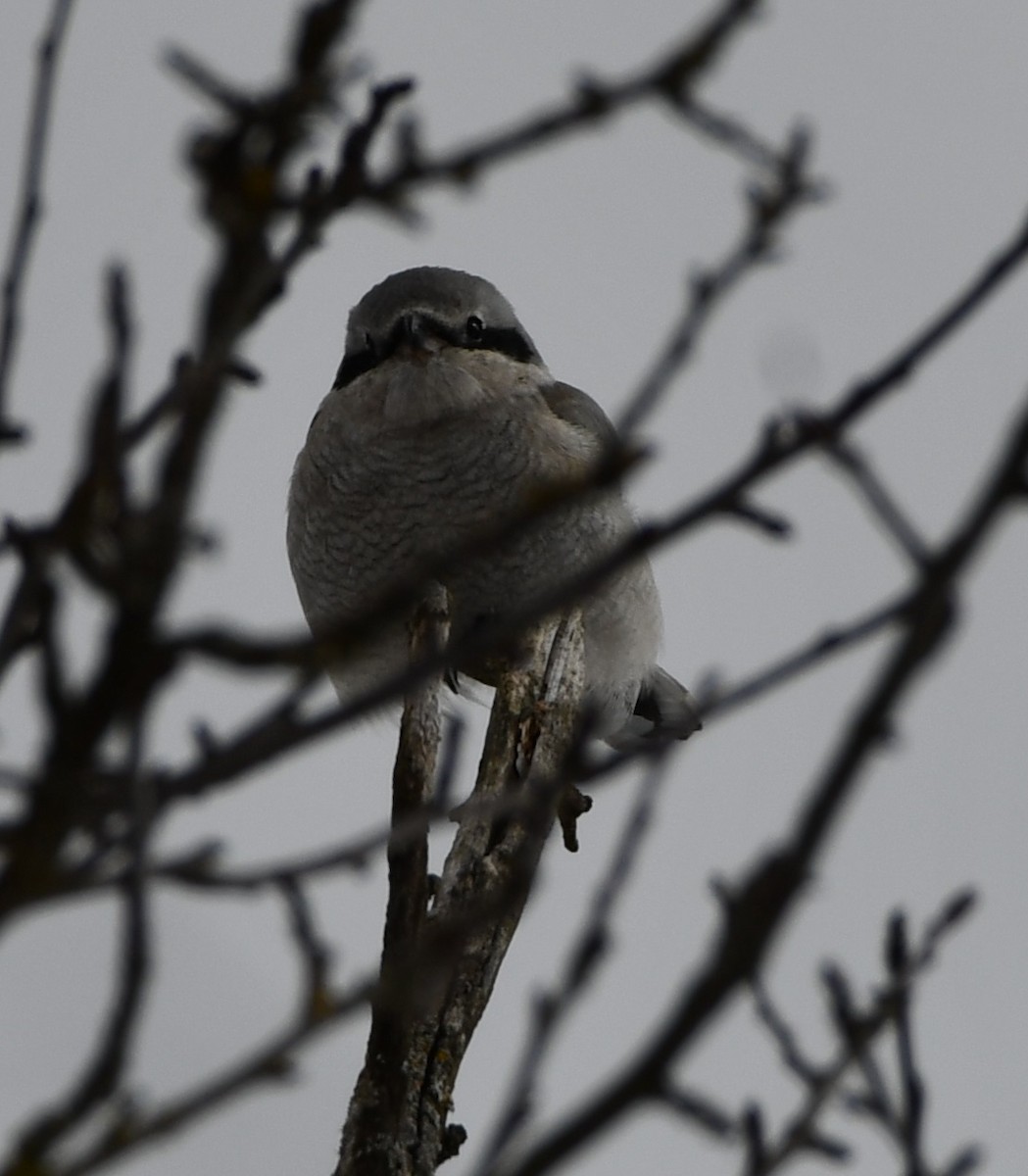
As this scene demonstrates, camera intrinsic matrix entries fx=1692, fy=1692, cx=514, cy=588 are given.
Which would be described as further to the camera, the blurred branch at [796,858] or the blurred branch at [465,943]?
the blurred branch at [465,943]

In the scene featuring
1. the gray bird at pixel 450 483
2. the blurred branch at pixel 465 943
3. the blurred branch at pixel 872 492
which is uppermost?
the gray bird at pixel 450 483

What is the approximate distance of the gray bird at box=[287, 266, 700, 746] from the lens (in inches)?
231

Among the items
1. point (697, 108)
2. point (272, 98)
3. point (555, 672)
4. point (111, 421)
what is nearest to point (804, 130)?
point (697, 108)

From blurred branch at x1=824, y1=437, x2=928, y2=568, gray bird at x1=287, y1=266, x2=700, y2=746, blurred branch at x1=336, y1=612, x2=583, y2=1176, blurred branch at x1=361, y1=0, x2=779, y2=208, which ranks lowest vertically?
blurred branch at x1=824, y1=437, x2=928, y2=568

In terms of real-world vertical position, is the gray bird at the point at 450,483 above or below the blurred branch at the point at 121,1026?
above

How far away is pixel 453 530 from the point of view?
598cm

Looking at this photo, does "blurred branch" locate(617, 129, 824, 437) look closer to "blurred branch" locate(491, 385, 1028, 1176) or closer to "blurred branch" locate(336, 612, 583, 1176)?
"blurred branch" locate(491, 385, 1028, 1176)

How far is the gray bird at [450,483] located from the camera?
5.86 m

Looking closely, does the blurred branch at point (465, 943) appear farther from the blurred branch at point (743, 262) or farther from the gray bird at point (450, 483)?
the blurred branch at point (743, 262)

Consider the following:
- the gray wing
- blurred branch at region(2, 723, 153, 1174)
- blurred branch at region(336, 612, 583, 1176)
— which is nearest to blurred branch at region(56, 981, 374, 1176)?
blurred branch at region(2, 723, 153, 1174)

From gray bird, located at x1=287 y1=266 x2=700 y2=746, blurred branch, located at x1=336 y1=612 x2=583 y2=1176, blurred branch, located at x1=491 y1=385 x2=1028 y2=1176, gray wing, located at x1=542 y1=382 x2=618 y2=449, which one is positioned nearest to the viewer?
blurred branch, located at x1=491 y1=385 x2=1028 y2=1176

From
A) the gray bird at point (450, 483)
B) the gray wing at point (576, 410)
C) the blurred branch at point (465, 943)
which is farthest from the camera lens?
the gray wing at point (576, 410)

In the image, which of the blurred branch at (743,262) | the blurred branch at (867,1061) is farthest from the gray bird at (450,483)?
the blurred branch at (743,262)

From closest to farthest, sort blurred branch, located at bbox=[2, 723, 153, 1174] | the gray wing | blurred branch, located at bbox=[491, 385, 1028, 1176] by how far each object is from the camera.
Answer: blurred branch, located at bbox=[491, 385, 1028, 1176] → blurred branch, located at bbox=[2, 723, 153, 1174] → the gray wing
